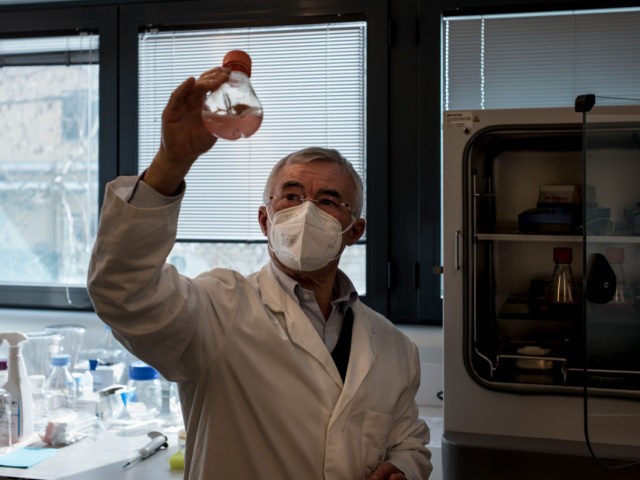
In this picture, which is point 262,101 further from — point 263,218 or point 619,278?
point 619,278

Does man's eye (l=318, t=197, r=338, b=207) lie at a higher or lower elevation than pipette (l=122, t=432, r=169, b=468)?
higher

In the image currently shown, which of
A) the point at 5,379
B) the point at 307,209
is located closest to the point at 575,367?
the point at 307,209

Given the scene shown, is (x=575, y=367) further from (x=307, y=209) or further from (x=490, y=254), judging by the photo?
(x=307, y=209)

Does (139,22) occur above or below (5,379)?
above

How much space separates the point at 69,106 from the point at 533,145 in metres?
2.05

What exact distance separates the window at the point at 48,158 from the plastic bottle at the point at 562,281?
6.49 feet

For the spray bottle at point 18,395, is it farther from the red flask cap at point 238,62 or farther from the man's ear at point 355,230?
the red flask cap at point 238,62

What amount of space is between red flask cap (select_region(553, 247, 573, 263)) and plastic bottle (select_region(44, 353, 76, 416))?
1.66m

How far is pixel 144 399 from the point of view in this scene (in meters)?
2.44

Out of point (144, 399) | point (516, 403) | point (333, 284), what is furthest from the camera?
point (144, 399)

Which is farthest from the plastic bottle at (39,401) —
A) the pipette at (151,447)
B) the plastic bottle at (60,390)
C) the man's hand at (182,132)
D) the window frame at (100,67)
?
the man's hand at (182,132)

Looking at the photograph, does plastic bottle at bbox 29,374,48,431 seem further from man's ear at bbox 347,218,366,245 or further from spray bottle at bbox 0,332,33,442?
man's ear at bbox 347,218,366,245

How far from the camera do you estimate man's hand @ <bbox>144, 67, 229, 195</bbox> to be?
3.14 ft

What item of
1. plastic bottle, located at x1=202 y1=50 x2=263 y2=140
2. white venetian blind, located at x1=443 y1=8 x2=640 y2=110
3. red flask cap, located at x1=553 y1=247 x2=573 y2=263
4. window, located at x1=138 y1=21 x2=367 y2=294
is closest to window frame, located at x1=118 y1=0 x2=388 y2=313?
window, located at x1=138 y1=21 x2=367 y2=294
